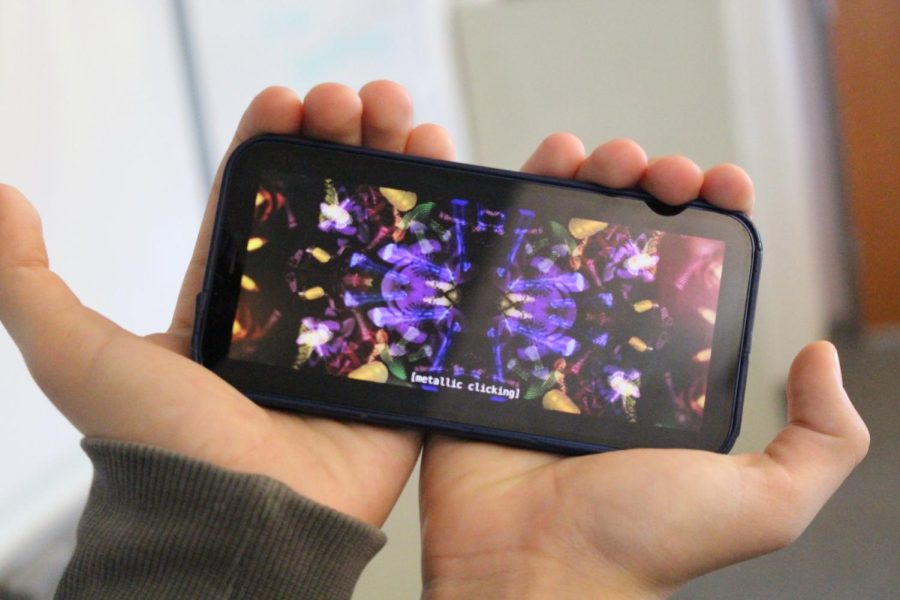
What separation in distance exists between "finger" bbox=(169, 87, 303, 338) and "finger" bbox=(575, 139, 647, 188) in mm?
190

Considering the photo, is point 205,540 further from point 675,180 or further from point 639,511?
point 675,180

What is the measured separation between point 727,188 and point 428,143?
19 cm

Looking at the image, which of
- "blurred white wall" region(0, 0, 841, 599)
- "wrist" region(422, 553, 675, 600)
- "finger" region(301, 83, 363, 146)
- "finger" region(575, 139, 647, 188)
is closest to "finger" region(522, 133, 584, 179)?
"finger" region(575, 139, 647, 188)

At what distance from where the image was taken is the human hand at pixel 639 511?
1.53 ft

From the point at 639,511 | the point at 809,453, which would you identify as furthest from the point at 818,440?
the point at 639,511

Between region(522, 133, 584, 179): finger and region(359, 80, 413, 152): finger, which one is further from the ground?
region(359, 80, 413, 152): finger

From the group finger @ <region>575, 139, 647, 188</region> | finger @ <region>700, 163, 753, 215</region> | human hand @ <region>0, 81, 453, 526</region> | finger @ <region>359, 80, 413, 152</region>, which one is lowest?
human hand @ <region>0, 81, 453, 526</region>

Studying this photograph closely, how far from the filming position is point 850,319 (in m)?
2.30

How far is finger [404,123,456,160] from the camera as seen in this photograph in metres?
0.56

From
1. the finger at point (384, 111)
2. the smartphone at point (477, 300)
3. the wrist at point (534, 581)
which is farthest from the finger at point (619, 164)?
the wrist at point (534, 581)

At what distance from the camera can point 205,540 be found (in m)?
0.43

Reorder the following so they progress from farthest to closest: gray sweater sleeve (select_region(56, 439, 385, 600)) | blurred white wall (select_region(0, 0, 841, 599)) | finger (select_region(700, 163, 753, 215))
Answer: blurred white wall (select_region(0, 0, 841, 599)) < finger (select_region(700, 163, 753, 215)) < gray sweater sleeve (select_region(56, 439, 385, 600))

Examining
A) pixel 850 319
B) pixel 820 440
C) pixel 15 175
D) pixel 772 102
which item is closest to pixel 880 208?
pixel 850 319

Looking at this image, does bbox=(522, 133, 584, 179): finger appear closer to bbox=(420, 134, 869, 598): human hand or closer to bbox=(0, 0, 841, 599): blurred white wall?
bbox=(420, 134, 869, 598): human hand
